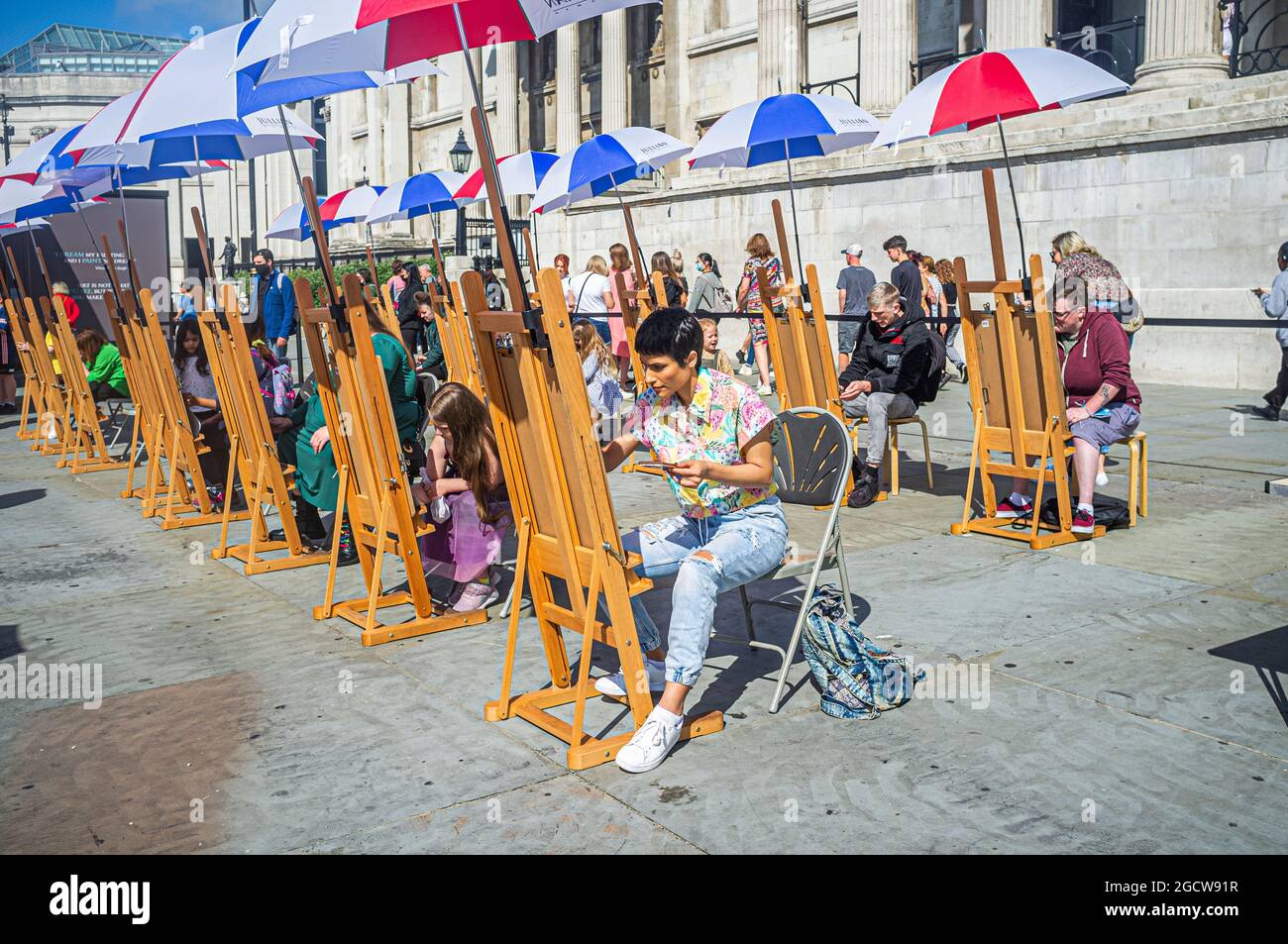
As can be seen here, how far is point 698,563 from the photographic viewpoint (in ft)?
15.6

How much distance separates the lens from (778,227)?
1031cm

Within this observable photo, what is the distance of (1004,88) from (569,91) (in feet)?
101

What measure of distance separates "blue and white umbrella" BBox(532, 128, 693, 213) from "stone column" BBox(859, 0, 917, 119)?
11992 millimetres

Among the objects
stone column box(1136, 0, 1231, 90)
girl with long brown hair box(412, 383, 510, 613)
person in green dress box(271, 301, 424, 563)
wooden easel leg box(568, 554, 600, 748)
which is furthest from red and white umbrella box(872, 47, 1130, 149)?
stone column box(1136, 0, 1231, 90)

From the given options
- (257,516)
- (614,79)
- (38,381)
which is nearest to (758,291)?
(257,516)

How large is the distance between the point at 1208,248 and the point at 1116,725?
45.6 feet

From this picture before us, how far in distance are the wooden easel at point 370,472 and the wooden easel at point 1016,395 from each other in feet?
11.7

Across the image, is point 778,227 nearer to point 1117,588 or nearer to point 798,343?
point 798,343

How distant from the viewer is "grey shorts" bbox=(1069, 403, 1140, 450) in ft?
26.0

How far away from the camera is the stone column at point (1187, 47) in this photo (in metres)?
18.1

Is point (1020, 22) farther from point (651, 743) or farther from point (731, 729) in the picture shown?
point (651, 743)

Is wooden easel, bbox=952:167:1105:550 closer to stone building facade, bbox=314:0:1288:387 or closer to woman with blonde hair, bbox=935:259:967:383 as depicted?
woman with blonde hair, bbox=935:259:967:383

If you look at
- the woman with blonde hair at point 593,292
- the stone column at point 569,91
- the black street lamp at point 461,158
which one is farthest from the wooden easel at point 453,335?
the stone column at point 569,91

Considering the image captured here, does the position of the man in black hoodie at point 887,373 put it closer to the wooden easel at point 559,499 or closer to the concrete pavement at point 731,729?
the concrete pavement at point 731,729
